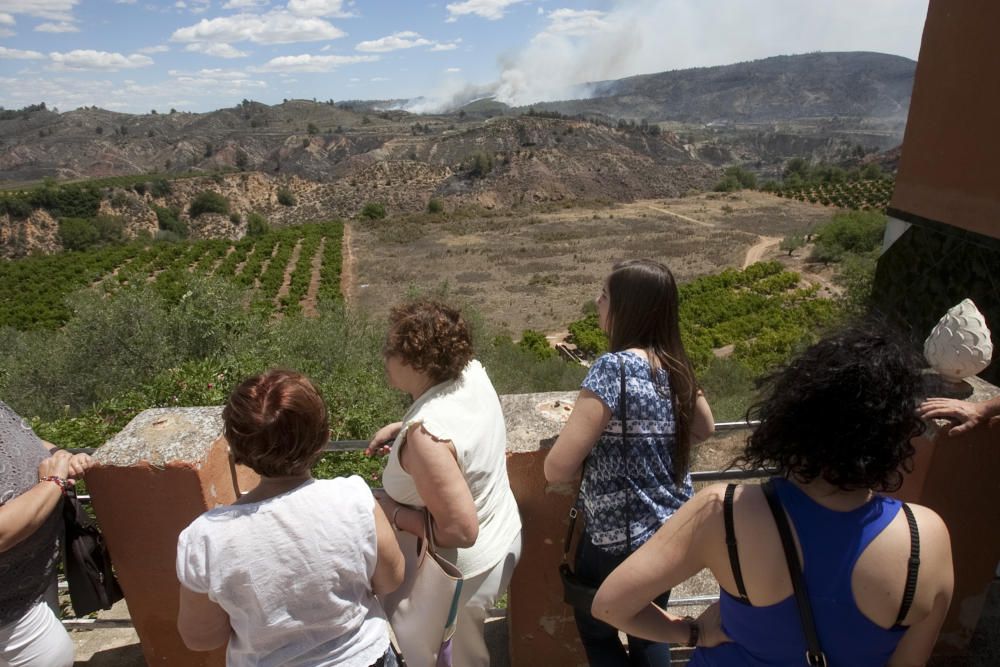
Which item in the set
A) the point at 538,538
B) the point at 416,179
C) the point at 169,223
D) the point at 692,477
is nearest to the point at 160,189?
the point at 169,223

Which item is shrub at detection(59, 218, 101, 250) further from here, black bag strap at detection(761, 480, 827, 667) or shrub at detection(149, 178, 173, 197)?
black bag strap at detection(761, 480, 827, 667)

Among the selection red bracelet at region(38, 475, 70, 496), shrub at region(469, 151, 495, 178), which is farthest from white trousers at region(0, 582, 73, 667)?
shrub at region(469, 151, 495, 178)

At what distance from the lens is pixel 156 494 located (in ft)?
6.80

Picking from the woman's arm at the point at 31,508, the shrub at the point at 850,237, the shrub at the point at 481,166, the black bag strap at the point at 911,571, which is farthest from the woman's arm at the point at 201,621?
the shrub at the point at 481,166

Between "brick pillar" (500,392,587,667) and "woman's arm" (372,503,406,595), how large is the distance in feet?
1.94

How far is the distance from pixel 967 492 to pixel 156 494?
2.77 metres

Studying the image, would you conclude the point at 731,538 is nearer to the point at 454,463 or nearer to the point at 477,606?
the point at 454,463

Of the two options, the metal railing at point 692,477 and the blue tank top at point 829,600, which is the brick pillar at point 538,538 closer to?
the metal railing at point 692,477

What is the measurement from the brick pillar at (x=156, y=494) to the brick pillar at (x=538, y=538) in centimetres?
95

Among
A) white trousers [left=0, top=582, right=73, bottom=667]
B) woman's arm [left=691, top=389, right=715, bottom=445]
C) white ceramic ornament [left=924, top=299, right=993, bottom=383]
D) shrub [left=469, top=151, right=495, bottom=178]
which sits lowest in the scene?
white trousers [left=0, top=582, right=73, bottom=667]

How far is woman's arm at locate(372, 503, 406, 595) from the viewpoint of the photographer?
1.52 m

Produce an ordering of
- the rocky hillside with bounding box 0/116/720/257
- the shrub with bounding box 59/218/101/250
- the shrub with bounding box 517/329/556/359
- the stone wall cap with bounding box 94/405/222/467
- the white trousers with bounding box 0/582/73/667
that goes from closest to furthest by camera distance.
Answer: the white trousers with bounding box 0/582/73/667
the stone wall cap with bounding box 94/405/222/467
the shrub with bounding box 517/329/556/359
the shrub with bounding box 59/218/101/250
the rocky hillside with bounding box 0/116/720/257

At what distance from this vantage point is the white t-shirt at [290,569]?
1.39 meters

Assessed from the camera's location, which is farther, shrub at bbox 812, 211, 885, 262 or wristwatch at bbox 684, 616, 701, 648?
shrub at bbox 812, 211, 885, 262
